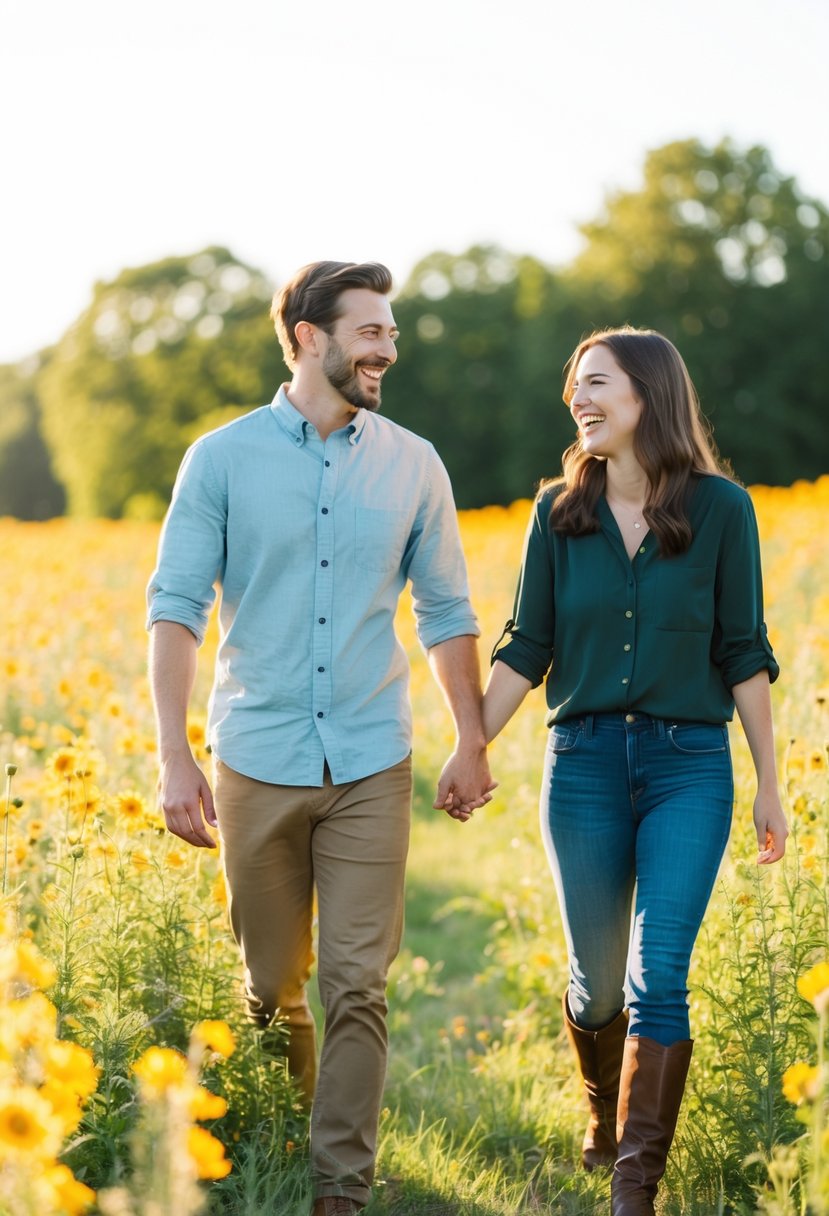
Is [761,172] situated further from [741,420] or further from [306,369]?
[306,369]

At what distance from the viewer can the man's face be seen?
3.60 m

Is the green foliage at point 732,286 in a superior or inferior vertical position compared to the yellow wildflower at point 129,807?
superior

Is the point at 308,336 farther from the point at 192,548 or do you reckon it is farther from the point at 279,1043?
the point at 279,1043

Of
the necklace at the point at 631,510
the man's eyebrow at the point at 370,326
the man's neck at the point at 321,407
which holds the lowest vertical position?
the necklace at the point at 631,510

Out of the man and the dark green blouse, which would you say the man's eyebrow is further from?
the dark green blouse

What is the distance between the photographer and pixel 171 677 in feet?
11.5

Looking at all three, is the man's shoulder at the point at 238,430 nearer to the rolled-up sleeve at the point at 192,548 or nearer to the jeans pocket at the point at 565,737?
the rolled-up sleeve at the point at 192,548

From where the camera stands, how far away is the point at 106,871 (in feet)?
11.6

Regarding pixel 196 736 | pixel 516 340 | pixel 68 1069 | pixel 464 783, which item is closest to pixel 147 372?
pixel 516 340

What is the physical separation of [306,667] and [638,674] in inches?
33.6

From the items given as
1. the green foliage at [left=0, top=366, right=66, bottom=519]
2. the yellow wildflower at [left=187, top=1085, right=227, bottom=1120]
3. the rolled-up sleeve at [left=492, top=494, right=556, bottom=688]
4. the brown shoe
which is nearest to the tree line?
the green foliage at [left=0, top=366, right=66, bottom=519]

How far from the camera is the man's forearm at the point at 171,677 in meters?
3.42

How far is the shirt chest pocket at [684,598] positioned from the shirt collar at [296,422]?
90 centimetres

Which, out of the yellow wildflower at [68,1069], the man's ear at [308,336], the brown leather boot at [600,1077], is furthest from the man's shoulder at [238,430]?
the yellow wildflower at [68,1069]
